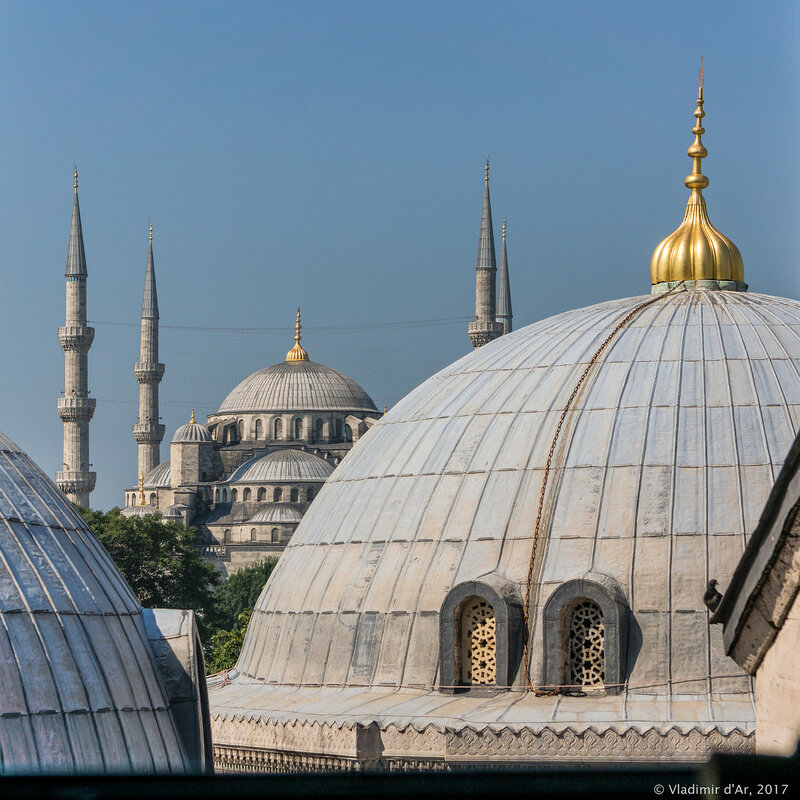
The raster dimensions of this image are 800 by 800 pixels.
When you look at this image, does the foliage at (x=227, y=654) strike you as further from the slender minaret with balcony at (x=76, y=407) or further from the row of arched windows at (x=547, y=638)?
the slender minaret with balcony at (x=76, y=407)

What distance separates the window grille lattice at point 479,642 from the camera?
15.1 m

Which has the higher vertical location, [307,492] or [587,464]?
[307,492]

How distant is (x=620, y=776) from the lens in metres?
2.96

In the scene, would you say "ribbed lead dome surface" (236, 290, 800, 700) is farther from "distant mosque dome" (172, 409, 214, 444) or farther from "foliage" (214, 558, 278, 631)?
"distant mosque dome" (172, 409, 214, 444)

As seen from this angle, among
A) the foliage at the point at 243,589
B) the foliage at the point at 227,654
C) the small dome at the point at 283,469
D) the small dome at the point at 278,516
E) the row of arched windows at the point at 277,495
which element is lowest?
the foliage at the point at 227,654

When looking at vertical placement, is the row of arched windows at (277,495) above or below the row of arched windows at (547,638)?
above

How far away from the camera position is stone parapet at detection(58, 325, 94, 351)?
258 ft

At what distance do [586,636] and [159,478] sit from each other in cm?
7954

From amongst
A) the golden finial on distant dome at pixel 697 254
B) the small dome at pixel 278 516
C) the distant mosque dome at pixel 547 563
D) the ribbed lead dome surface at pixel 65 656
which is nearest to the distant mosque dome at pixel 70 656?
the ribbed lead dome surface at pixel 65 656

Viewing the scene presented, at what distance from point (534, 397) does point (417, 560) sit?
2172mm

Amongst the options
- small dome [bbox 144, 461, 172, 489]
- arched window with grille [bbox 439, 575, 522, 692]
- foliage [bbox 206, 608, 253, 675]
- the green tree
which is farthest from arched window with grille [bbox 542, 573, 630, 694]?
small dome [bbox 144, 461, 172, 489]

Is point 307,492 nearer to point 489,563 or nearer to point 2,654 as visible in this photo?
point 489,563

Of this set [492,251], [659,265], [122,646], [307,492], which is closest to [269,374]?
[307,492]

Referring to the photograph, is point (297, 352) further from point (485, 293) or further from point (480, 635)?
point (480, 635)
